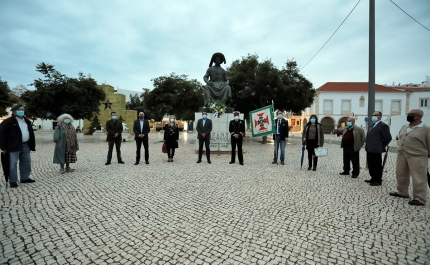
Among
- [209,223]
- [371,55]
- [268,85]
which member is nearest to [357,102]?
[268,85]

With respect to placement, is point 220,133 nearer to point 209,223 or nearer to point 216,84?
point 216,84

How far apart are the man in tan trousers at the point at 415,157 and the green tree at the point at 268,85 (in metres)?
13.0

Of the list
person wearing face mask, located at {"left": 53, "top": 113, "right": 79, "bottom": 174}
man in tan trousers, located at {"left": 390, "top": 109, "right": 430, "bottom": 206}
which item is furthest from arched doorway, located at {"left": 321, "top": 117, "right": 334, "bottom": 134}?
person wearing face mask, located at {"left": 53, "top": 113, "right": 79, "bottom": 174}

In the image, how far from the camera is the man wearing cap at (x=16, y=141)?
5688mm

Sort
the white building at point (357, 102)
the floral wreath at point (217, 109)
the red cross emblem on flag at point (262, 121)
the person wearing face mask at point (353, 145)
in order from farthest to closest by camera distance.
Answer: the white building at point (357, 102), the floral wreath at point (217, 109), the red cross emblem on flag at point (262, 121), the person wearing face mask at point (353, 145)

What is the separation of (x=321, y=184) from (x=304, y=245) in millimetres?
3504

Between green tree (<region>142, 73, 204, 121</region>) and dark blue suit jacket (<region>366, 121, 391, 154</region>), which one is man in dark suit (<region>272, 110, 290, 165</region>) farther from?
green tree (<region>142, 73, 204, 121</region>)

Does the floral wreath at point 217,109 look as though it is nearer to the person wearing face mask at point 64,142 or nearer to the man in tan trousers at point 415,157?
the person wearing face mask at point 64,142

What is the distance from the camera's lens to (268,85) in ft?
57.4

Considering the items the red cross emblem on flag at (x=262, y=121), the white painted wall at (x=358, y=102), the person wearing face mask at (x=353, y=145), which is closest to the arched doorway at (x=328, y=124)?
the white painted wall at (x=358, y=102)

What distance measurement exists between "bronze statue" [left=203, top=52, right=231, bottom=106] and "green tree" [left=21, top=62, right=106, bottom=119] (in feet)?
37.7

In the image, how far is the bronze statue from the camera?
12.2 metres

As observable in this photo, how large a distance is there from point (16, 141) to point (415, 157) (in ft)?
28.2

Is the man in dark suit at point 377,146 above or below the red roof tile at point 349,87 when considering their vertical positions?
below
